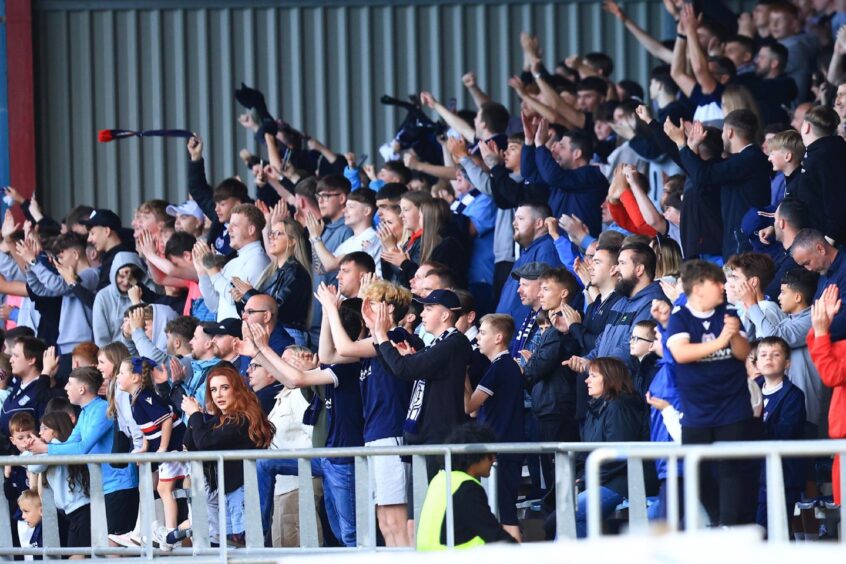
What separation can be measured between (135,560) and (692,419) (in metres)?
3.29

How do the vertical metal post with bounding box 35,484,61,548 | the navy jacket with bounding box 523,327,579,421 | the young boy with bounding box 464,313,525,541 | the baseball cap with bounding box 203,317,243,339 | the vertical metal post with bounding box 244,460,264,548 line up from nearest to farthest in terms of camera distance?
1. the vertical metal post with bounding box 244,460,264,548
2. the young boy with bounding box 464,313,525,541
3. the vertical metal post with bounding box 35,484,61,548
4. the navy jacket with bounding box 523,327,579,421
5. the baseball cap with bounding box 203,317,243,339

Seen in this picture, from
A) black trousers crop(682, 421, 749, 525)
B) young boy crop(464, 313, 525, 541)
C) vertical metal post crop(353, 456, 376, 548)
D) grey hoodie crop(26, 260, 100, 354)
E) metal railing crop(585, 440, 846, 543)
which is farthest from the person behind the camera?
grey hoodie crop(26, 260, 100, 354)

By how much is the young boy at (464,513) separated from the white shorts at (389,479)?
1606 millimetres

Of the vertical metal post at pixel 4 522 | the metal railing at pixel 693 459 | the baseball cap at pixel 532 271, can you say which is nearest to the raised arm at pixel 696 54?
the baseball cap at pixel 532 271

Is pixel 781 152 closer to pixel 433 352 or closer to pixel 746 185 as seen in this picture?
pixel 746 185

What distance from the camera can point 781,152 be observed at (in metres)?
11.2

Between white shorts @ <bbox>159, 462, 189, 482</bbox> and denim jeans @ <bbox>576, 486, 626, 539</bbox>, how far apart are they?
269 centimetres

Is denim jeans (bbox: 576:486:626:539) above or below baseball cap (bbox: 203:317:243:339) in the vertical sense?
below

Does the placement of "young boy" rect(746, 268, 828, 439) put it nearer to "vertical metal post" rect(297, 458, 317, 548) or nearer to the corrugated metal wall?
"vertical metal post" rect(297, 458, 317, 548)

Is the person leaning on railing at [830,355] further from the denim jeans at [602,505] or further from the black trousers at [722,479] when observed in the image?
the denim jeans at [602,505]

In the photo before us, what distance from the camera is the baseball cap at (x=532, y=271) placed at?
11305mm

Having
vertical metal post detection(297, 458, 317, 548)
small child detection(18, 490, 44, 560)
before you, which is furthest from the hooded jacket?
small child detection(18, 490, 44, 560)

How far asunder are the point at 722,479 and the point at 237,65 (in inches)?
473

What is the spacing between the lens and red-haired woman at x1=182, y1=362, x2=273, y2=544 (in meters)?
10.3
